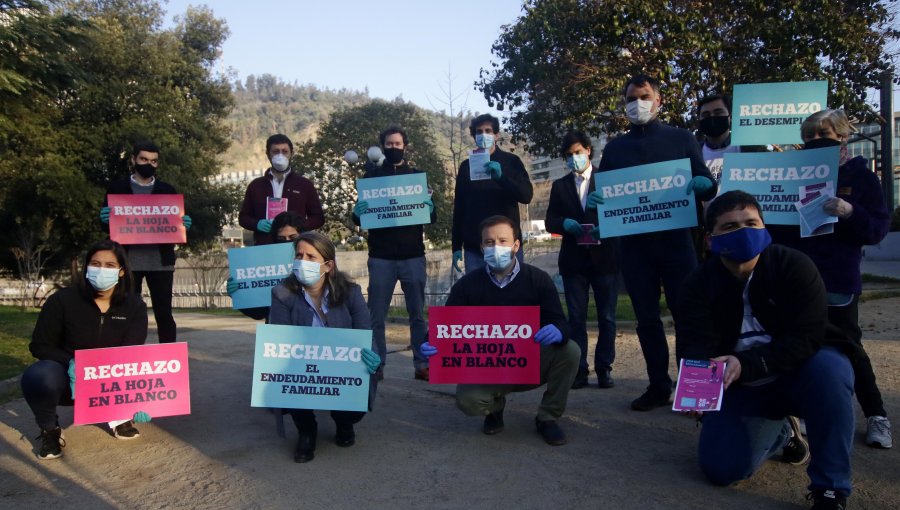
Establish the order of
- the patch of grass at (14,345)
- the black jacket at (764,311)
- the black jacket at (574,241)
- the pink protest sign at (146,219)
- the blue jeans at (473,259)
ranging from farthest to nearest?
the patch of grass at (14,345)
the blue jeans at (473,259)
the pink protest sign at (146,219)
the black jacket at (574,241)
the black jacket at (764,311)

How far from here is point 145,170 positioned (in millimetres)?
6043

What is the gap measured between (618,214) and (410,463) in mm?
2345

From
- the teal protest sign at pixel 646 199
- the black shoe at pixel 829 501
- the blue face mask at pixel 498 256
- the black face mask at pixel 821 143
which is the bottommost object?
the black shoe at pixel 829 501

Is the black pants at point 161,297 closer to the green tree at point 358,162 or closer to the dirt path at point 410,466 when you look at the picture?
the dirt path at point 410,466

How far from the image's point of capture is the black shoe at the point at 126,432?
4719 mm

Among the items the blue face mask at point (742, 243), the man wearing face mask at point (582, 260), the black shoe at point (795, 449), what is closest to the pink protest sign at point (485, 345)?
the blue face mask at point (742, 243)

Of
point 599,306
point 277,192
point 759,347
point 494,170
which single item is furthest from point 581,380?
point 277,192

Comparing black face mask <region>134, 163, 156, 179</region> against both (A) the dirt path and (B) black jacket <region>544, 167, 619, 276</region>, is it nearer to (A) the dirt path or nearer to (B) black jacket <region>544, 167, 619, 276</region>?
(A) the dirt path

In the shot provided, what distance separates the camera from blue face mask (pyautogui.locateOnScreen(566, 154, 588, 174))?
5.88 m

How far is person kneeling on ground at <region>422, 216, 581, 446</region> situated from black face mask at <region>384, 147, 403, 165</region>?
2.22 m

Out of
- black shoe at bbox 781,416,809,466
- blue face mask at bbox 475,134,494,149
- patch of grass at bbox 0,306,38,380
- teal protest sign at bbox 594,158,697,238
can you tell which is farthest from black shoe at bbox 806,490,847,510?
patch of grass at bbox 0,306,38,380

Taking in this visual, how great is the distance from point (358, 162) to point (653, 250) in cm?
2485

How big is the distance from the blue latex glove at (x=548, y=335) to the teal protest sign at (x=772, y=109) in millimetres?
2131

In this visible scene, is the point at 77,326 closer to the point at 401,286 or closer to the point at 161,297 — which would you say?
the point at 161,297
